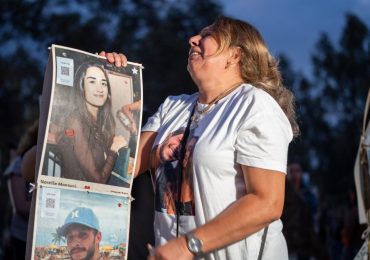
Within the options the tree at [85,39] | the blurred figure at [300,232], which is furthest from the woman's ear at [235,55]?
the tree at [85,39]

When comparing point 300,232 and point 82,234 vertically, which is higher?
point 300,232

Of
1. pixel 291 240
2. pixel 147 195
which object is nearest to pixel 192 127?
pixel 147 195

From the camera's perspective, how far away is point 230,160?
9.32 feet

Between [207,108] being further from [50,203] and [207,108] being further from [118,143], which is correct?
[50,203]

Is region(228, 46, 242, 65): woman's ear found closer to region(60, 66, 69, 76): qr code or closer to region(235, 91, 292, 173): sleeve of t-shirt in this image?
region(235, 91, 292, 173): sleeve of t-shirt

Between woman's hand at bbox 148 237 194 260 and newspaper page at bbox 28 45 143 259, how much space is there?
0.36 metres

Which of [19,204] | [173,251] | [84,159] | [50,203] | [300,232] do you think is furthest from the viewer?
[300,232]

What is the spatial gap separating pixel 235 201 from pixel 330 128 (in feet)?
153

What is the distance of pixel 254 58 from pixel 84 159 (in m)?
0.78

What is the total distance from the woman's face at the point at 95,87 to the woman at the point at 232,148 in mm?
102

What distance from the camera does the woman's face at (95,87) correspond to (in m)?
3.08

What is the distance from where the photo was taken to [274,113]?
2.88 meters

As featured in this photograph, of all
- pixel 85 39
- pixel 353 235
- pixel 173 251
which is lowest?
pixel 173 251

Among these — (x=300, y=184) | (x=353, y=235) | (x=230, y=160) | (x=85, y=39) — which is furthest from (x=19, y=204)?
(x=85, y=39)
